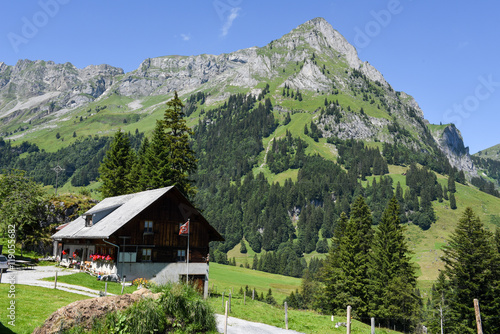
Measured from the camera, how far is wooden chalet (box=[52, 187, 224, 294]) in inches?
1558

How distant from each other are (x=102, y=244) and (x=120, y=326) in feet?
94.3

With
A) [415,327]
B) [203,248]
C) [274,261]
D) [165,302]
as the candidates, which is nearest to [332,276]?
[415,327]

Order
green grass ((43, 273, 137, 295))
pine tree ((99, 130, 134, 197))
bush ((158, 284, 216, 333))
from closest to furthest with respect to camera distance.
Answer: bush ((158, 284, 216, 333)) → green grass ((43, 273, 137, 295)) → pine tree ((99, 130, 134, 197))

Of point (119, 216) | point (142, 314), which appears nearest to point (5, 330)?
point (142, 314)

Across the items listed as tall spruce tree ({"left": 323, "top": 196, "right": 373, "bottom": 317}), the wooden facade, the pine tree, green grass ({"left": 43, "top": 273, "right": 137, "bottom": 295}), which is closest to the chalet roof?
the wooden facade

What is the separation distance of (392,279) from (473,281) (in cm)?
1342

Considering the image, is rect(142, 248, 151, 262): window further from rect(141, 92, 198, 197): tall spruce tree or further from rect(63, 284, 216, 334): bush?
rect(63, 284, 216, 334): bush

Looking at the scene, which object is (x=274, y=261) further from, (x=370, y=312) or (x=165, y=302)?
(x=165, y=302)

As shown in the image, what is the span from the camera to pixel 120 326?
15.8 metres

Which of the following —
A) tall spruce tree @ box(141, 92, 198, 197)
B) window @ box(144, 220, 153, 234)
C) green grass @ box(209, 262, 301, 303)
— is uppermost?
tall spruce tree @ box(141, 92, 198, 197)

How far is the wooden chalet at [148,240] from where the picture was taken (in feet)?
130

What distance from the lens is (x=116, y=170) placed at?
72562 millimetres

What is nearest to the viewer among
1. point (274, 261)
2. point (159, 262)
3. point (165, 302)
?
point (165, 302)

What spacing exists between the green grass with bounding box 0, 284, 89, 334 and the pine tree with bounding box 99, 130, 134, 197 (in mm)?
44757
